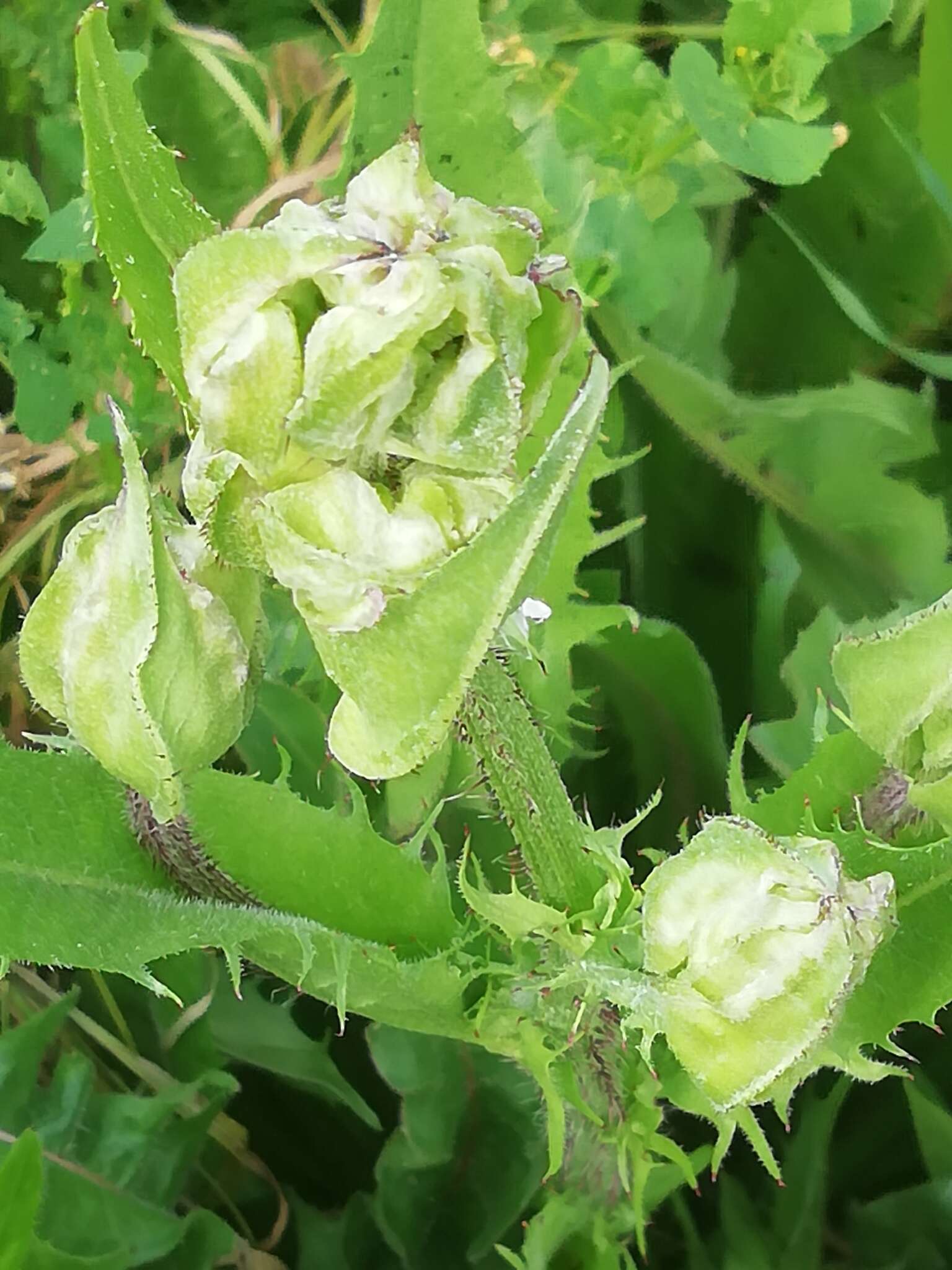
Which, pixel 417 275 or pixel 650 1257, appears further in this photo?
pixel 650 1257

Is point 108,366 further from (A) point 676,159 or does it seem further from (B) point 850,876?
(B) point 850,876

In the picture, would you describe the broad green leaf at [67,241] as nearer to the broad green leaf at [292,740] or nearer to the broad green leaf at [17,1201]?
the broad green leaf at [292,740]

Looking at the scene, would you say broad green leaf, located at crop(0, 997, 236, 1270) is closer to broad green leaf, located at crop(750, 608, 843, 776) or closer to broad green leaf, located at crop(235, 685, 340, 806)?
broad green leaf, located at crop(235, 685, 340, 806)

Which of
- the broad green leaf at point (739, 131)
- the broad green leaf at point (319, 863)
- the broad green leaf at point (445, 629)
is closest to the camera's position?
the broad green leaf at point (445, 629)

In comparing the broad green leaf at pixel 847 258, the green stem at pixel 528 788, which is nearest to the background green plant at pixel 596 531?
the broad green leaf at pixel 847 258

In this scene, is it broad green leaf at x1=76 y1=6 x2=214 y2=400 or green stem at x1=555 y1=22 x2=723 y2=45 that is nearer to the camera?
broad green leaf at x1=76 y1=6 x2=214 y2=400

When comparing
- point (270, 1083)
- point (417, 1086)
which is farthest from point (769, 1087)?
point (270, 1083)

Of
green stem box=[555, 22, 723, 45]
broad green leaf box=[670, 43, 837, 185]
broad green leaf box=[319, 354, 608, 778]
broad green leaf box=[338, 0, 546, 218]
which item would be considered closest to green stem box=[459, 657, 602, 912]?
broad green leaf box=[319, 354, 608, 778]
